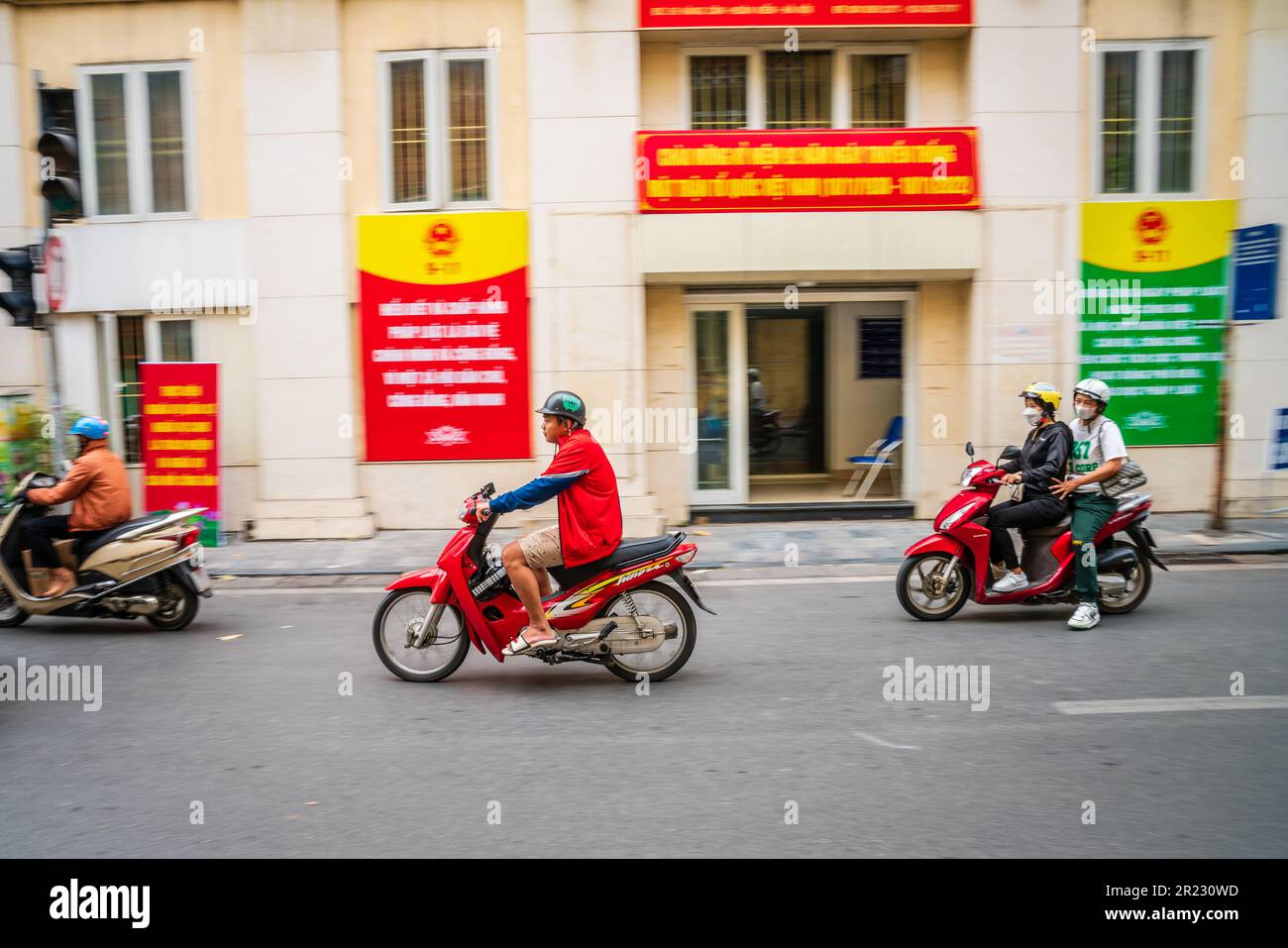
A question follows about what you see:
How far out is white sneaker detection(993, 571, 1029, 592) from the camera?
27.1 ft

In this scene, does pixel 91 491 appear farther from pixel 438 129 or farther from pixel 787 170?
pixel 787 170

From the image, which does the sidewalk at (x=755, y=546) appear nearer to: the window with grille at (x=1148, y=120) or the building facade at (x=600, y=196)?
the building facade at (x=600, y=196)

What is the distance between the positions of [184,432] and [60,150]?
3.46m

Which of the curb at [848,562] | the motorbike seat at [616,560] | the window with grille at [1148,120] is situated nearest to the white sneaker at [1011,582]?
the curb at [848,562]

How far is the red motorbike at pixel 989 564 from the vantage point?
8203 millimetres

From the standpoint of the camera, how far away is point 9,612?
8.67 m

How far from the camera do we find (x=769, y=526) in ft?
42.6

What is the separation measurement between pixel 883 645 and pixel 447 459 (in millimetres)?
6852

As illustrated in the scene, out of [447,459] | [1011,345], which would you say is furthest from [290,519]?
[1011,345]

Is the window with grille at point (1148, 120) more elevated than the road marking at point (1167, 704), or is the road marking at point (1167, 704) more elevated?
the window with grille at point (1148, 120)

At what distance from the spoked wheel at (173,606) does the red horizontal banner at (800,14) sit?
8158 mm

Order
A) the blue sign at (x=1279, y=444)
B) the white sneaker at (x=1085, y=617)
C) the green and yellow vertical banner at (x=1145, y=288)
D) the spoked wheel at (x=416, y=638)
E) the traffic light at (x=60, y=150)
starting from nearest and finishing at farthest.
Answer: the spoked wheel at (x=416, y=638), the white sneaker at (x=1085, y=617), the traffic light at (x=60, y=150), the blue sign at (x=1279, y=444), the green and yellow vertical banner at (x=1145, y=288)

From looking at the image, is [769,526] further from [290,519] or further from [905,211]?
[290,519]

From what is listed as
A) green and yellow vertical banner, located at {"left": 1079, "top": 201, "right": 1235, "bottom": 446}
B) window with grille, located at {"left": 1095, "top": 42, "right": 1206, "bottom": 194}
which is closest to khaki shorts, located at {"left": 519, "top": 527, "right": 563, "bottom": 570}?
A: green and yellow vertical banner, located at {"left": 1079, "top": 201, "right": 1235, "bottom": 446}
